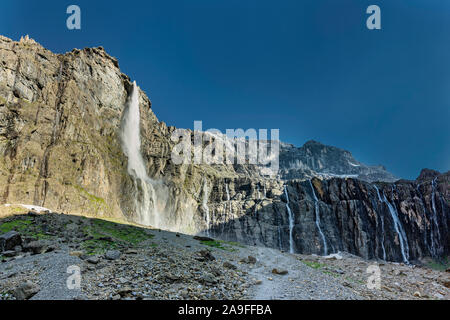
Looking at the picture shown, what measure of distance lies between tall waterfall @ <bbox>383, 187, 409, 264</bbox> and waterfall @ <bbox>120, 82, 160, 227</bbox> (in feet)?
259

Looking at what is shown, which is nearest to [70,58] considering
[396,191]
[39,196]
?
[39,196]

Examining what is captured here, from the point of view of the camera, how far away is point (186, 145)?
99438 millimetres

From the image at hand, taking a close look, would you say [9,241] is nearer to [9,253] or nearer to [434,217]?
[9,253]

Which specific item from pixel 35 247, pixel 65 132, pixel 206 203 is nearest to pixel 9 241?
pixel 35 247

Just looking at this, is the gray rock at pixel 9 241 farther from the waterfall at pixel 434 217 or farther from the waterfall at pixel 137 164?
the waterfall at pixel 434 217

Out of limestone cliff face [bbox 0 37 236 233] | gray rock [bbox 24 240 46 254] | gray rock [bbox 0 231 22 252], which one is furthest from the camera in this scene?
limestone cliff face [bbox 0 37 236 233]

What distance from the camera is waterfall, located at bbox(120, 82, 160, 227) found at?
66.1 m

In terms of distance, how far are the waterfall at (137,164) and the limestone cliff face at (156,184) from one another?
7.00ft

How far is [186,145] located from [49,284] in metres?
89.8

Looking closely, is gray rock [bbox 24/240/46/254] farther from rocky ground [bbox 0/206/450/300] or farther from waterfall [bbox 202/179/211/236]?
waterfall [bbox 202/179/211/236]

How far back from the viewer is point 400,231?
7875 centimetres

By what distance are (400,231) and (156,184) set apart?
84.2 meters

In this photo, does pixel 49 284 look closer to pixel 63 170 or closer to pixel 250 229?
pixel 63 170

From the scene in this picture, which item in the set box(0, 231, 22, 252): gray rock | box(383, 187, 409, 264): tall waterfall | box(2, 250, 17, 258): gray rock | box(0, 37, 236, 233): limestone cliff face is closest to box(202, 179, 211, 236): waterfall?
box(0, 37, 236, 233): limestone cliff face
